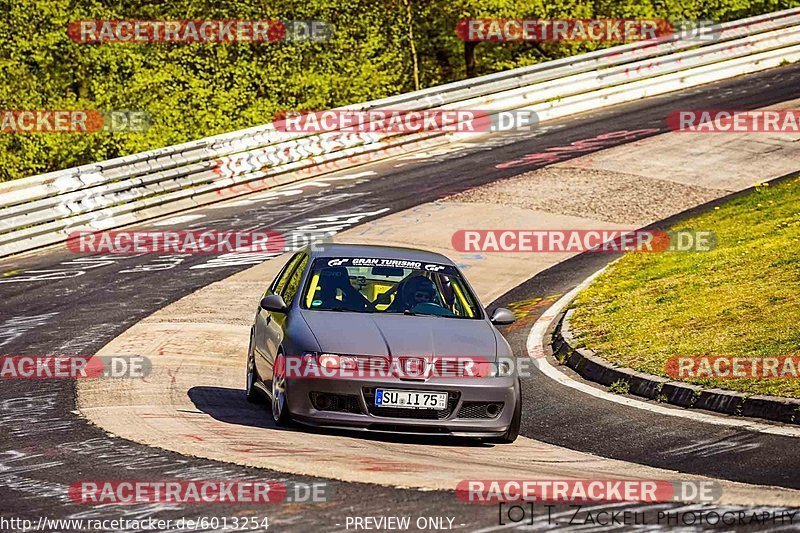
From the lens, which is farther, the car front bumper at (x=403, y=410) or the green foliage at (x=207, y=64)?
the green foliage at (x=207, y=64)

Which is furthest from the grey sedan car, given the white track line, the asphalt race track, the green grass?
the green grass

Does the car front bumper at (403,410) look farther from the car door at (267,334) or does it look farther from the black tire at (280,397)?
the car door at (267,334)

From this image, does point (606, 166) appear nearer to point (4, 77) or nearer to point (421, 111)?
point (421, 111)

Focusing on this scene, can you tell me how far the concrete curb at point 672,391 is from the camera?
1027 cm

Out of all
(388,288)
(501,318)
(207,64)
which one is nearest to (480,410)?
(501,318)

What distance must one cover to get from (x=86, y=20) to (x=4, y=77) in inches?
99.1

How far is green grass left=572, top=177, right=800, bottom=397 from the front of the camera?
40.8ft

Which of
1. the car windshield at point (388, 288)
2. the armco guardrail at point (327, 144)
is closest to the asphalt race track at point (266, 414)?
the armco guardrail at point (327, 144)

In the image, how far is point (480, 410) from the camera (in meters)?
9.87

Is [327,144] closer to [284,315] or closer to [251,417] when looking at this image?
[284,315]

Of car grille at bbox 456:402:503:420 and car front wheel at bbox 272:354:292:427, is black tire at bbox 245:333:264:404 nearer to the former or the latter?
car front wheel at bbox 272:354:292:427

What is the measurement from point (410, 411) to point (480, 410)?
1.96 feet

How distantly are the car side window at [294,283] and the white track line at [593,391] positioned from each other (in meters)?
3.03

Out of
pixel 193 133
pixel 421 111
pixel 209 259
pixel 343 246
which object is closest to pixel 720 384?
pixel 343 246
